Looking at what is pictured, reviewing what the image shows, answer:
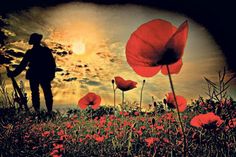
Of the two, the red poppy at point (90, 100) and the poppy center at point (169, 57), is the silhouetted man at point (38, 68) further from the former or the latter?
the poppy center at point (169, 57)

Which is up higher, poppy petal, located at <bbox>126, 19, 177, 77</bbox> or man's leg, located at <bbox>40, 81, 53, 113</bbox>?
man's leg, located at <bbox>40, 81, 53, 113</bbox>

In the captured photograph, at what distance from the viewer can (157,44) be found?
1.08 metres

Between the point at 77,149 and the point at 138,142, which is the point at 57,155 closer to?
the point at 77,149

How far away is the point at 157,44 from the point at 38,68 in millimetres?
8027

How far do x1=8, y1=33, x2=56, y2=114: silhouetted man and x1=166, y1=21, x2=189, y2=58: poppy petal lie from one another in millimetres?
7968

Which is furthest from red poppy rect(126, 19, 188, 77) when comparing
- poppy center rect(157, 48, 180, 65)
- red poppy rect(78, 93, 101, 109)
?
red poppy rect(78, 93, 101, 109)

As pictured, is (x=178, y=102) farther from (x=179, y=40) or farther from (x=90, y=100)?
(x=179, y=40)

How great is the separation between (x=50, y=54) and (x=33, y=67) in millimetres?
635

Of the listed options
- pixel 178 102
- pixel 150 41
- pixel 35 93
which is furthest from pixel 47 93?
pixel 150 41

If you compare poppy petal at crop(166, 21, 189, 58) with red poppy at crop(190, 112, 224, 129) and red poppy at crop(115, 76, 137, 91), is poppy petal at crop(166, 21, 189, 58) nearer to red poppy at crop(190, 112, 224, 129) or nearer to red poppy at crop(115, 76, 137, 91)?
red poppy at crop(190, 112, 224, 129)

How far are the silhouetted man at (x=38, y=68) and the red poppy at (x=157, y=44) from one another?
7.85 meters

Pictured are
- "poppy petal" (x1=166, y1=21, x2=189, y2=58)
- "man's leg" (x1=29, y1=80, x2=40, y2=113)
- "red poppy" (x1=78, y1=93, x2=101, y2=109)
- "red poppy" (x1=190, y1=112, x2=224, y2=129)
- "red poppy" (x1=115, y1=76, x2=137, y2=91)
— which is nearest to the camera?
"poppy petal" (x1=166, y1=21, x2=189, y2=58)

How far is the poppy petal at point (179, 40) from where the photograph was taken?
104cm

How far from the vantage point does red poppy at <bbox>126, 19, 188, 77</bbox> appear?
1052mm
